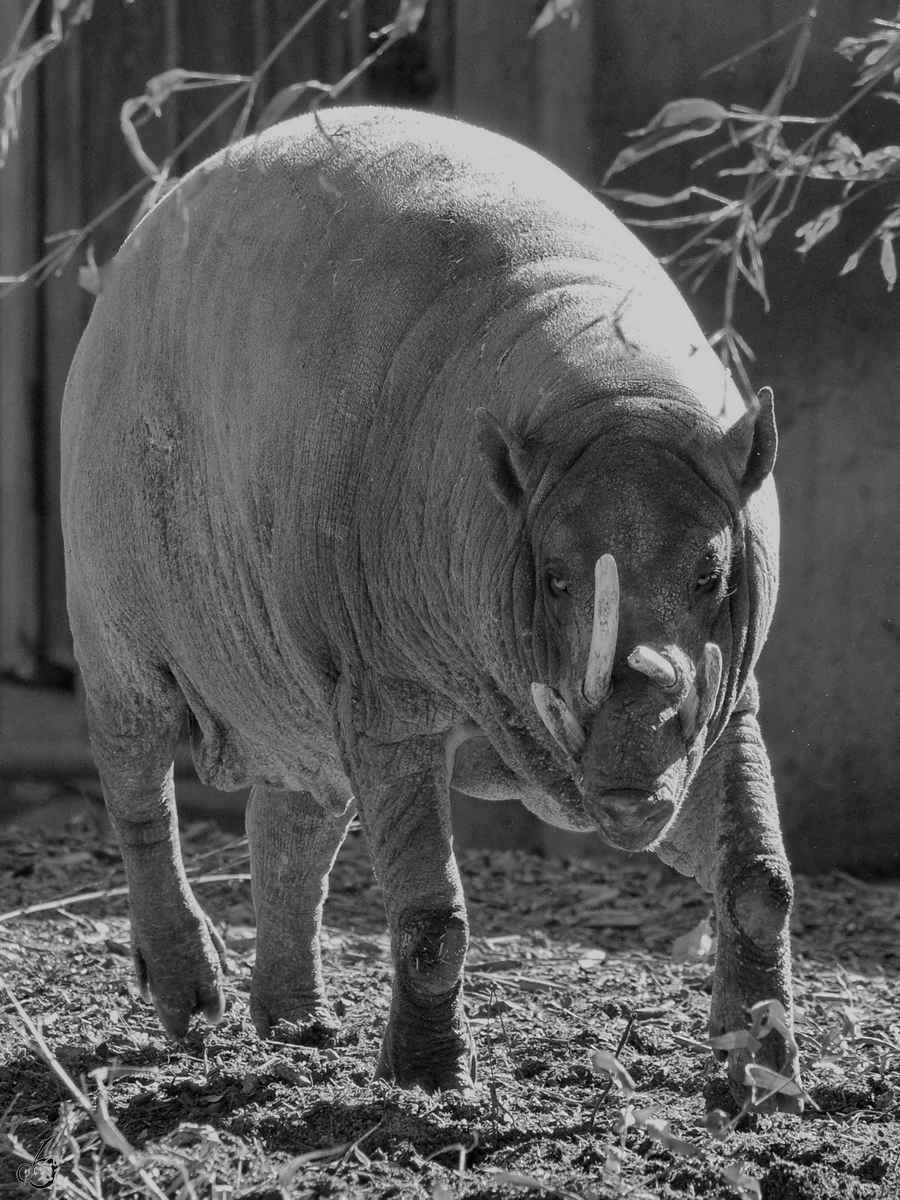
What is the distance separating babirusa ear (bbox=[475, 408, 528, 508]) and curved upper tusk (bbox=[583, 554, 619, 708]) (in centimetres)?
45

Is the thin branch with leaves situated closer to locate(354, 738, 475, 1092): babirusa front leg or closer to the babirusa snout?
the babirusa snout

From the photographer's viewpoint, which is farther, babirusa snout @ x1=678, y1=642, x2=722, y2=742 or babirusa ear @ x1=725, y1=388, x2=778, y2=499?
babirusa ear @ x1=725, y1=388, x2=778, y2=499

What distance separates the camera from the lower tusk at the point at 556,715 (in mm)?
3178

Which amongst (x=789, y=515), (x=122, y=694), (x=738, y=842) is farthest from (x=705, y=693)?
(x=789, y=515)

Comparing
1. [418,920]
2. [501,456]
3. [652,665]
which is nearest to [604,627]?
[652,665]

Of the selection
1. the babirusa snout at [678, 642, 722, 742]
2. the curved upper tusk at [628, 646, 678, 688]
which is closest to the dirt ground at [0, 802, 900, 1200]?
the babirusa snout at [678, 642, 722, 742]

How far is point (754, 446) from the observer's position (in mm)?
3408

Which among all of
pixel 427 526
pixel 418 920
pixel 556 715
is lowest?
pixel 418 920

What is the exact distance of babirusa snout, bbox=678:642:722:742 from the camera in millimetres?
3139

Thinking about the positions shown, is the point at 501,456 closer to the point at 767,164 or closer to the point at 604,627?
the point at 604,627

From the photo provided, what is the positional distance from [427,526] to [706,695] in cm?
82

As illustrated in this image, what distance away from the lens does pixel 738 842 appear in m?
3.62

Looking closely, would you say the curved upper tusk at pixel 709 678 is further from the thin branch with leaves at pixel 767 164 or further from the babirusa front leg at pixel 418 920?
the babirusa front leg at pixel 418 920

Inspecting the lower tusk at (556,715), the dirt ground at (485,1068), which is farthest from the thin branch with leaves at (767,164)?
the dirt ground at (485,1068)
